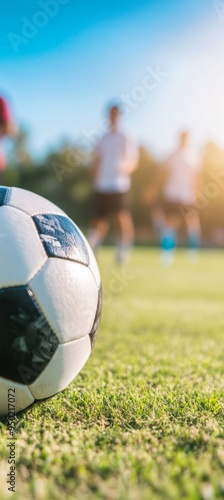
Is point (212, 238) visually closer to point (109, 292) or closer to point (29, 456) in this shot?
point (109, 292)

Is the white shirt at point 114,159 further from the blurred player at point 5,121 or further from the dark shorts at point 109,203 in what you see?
the blurred player at point 5,121

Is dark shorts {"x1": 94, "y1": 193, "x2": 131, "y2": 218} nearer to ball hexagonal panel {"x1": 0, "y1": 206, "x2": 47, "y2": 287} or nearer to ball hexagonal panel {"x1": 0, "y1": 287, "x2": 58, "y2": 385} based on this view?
ball hexagonal panel {"x1": 0, "y1": 206, "x2": 47, "y2": 287}

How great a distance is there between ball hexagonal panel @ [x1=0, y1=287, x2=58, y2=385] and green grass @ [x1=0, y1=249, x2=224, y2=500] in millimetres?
224

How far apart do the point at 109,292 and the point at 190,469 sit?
5.15 metres

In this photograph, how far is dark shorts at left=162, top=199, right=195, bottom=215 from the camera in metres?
10.8

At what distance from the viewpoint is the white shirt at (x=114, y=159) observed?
26.5ft

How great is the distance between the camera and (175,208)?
10852 mm

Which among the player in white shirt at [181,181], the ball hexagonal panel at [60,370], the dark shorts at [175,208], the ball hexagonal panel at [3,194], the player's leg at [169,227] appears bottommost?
the player's leg at [169,227]

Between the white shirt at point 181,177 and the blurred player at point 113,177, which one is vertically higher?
the blurred player at point 113,177

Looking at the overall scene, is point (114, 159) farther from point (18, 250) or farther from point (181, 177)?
point (18, 250)

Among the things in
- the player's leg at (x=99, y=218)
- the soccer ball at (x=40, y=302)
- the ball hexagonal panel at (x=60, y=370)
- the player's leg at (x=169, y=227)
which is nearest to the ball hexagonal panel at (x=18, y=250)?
the soccer ball at (x=40, y=302)

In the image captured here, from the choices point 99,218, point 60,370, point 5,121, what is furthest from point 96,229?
point 60,370

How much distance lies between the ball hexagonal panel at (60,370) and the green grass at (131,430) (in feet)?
0.38

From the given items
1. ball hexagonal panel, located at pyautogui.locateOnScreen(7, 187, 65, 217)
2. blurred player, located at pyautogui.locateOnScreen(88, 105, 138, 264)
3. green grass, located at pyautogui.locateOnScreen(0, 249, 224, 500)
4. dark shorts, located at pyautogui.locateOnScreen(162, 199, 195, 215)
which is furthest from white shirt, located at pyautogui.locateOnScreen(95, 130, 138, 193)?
ball hexagonal panel, located at pyautogui.locateOnScreen(7, 187, 65, 217)
